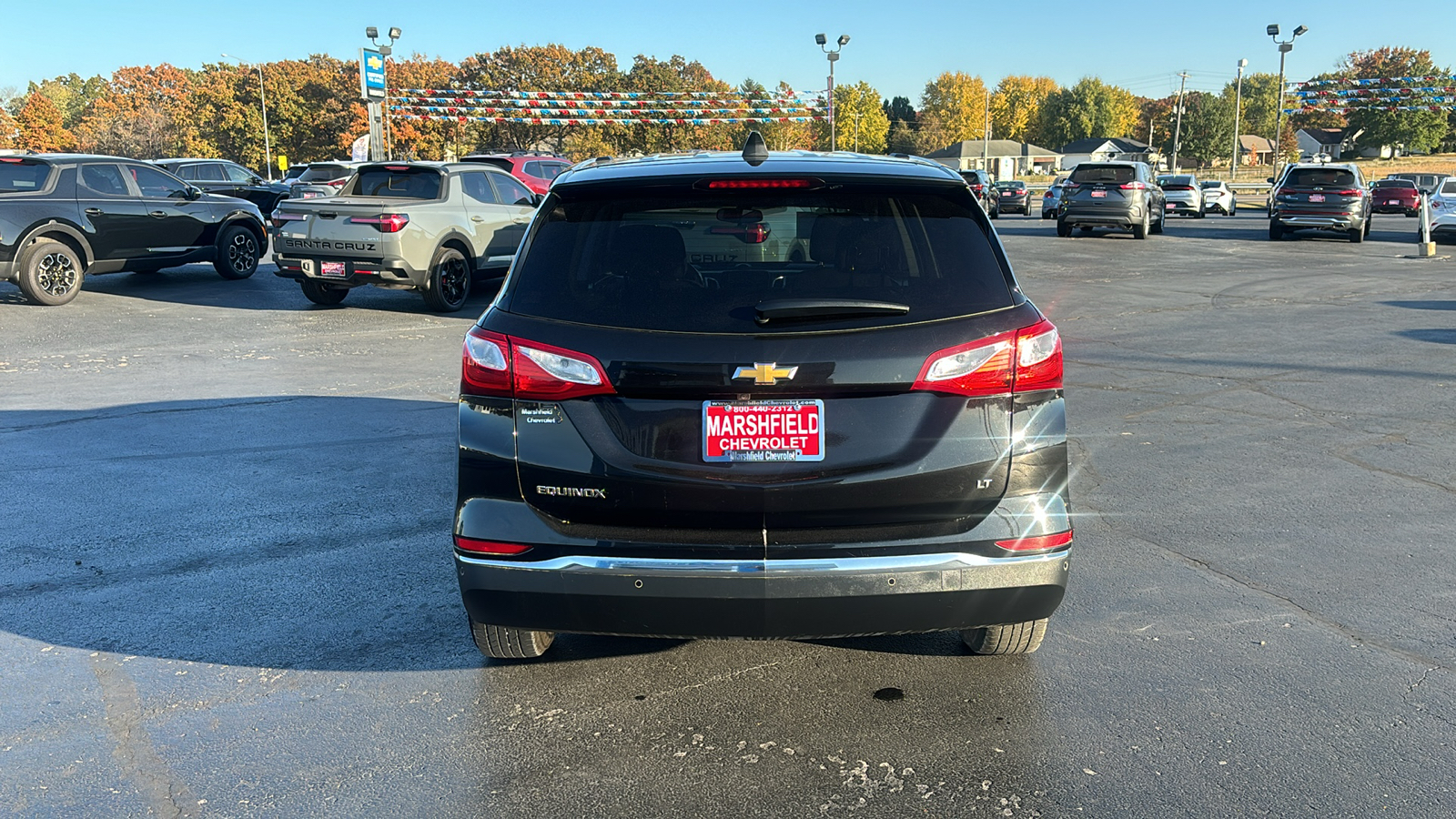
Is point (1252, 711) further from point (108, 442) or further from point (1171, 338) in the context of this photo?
point (1171, 338)

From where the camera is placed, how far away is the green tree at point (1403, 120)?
109 meters

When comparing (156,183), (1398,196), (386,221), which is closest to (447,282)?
(386,221)

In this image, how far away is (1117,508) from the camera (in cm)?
579

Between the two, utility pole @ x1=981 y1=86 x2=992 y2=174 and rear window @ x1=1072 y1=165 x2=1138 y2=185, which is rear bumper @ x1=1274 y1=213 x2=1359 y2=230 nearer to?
rear window @ x1=1072 y1=165 x2=1138 y2=185

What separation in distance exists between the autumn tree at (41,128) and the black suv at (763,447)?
11592 cm

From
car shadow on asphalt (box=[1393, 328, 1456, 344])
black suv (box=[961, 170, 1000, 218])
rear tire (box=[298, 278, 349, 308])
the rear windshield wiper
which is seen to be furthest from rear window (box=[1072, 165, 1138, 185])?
the rear windshield wiper

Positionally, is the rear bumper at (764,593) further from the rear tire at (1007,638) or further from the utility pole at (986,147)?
the utility pole at (986,147)

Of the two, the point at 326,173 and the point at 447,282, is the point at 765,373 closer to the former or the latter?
the point at 447,282

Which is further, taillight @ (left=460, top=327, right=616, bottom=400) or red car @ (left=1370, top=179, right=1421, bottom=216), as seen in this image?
red car @ (left=1370, top=179, right=1421, bottom=216)

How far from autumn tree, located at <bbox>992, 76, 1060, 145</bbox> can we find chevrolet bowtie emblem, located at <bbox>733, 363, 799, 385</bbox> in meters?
164

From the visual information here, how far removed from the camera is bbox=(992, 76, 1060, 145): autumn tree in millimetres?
160375

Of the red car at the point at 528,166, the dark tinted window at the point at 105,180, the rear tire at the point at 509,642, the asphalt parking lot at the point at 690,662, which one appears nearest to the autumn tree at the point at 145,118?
the red car at the point at 528,166

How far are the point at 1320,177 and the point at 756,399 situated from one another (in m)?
28.0

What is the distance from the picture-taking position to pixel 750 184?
350 centimetres
